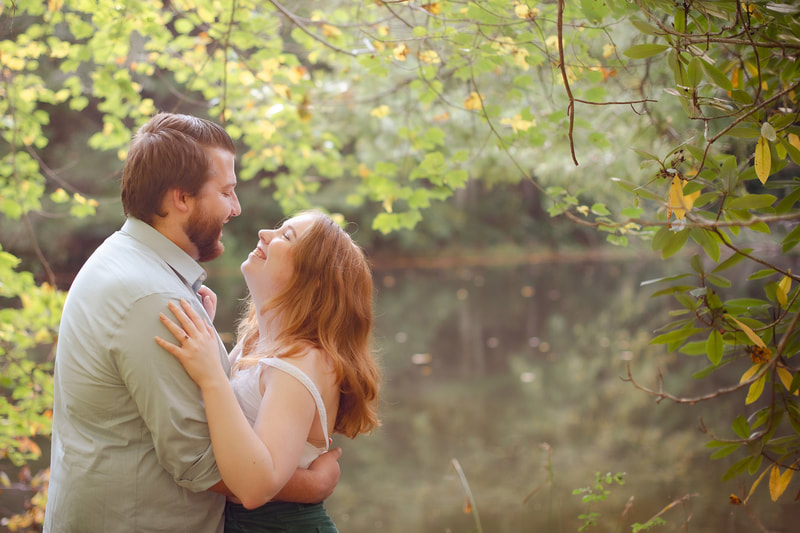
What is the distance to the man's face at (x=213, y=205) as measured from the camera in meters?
1.78

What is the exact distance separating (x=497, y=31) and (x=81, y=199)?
7.86 ft

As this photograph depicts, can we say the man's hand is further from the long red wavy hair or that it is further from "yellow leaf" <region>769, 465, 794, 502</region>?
"yellow leaf" <region>769, 465, 794, 502</region>

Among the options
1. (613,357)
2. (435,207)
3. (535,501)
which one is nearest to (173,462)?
(535,501)

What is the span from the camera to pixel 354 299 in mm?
1972

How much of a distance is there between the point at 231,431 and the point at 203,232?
573 millimetres

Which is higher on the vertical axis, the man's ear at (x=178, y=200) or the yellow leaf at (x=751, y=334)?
the man's ear at (x=178, y=200)

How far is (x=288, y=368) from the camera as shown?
1.70 m

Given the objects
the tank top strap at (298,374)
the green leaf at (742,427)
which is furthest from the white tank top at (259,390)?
the green leaf at (742,427)

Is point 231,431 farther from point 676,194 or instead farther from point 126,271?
point 676,194

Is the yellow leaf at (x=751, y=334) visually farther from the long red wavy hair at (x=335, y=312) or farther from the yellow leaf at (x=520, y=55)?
the yellow leaf at (x=520, y=55)

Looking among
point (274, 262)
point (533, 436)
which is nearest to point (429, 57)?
point (274, 262)

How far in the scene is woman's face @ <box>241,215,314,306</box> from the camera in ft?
6.36

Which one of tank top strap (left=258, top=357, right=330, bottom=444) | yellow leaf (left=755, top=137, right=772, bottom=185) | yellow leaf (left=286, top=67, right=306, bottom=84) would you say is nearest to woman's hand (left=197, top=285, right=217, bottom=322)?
tank top strap (left=258, top=357, right=330, bottom=444)

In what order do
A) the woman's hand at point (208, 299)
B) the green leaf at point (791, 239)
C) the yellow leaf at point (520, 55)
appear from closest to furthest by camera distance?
the green leaf at point (791, 239) → the woman's hand at point (208, 299) → the yellow leaf at point (520, 55)
